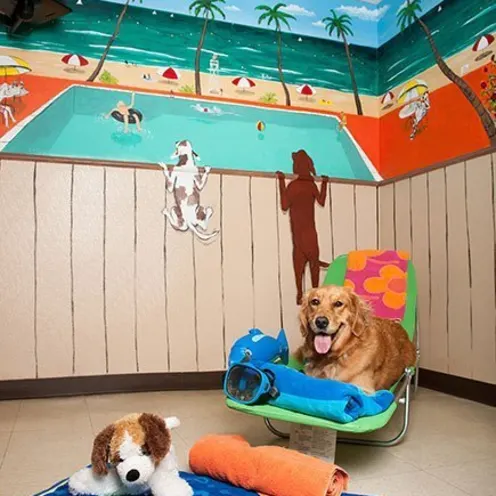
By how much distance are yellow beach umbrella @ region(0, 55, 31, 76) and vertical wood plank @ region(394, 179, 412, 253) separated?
2.59 m

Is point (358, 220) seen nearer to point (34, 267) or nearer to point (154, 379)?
point (154, 379)

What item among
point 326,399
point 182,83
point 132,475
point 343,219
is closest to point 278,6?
point 182,83

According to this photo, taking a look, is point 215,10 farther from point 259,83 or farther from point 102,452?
point 102,452

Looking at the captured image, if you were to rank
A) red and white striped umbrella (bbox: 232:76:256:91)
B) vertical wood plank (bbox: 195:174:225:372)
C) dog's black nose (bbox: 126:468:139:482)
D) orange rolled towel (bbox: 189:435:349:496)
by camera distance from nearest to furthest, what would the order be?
dog's black nose (bbox: 126:468:139:482)
orange rolled towel (bbox: 189:435:349:496)
vertical wood plank (bbox: 195:174:225:372)
red and white striped umbrella (bbox: 232:76:256:91)

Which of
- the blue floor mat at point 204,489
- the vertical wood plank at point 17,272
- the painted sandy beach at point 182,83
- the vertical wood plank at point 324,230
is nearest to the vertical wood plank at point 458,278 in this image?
the vertical wood plank at point 324,230

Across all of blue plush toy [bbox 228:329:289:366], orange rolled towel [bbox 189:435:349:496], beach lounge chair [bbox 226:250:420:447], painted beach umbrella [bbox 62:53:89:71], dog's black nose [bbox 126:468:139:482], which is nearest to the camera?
dog's black nose [bbox 126:468:139:482]

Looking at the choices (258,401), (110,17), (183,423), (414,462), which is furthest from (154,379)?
(110,17)

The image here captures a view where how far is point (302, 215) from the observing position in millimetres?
3607

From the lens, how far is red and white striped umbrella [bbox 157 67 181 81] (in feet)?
11.2

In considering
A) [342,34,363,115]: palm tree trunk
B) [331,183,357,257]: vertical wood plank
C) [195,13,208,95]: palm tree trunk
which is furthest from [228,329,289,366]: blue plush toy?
[342,34,363,115]: palm tree trunk

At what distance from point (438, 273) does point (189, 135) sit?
74.0 inches

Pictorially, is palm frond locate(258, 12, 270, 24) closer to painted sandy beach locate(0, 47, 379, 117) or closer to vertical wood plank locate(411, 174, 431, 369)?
painted sandy beach locate(0, 47, 379, 117)

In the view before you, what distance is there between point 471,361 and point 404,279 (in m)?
0.67

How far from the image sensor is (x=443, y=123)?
326 cm
